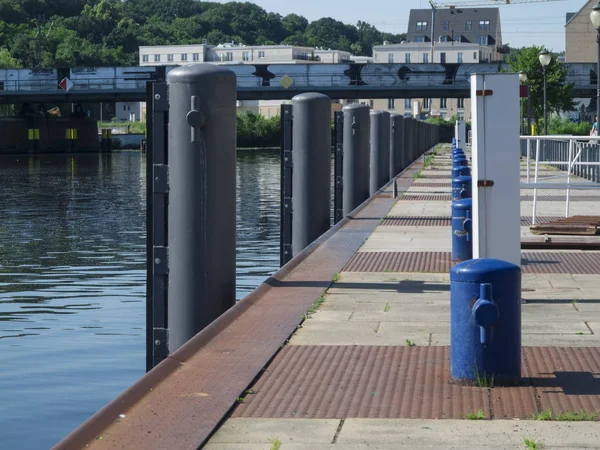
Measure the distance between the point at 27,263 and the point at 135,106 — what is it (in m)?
176

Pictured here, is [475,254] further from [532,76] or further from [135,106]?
[135,106]

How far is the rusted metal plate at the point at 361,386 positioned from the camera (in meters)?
5.30

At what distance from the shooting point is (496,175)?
7289mm

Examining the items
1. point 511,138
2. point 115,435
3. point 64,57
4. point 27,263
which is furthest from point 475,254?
point 64,57

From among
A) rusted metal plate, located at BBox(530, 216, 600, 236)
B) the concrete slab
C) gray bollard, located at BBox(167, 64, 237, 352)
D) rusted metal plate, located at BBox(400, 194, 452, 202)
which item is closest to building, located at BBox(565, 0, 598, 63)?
rusted metal plate, located at BBox(400, 194, 452, 202)

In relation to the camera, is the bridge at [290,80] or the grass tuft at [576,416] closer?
the grass tuft at [576,416]

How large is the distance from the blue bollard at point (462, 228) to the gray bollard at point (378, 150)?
1118 cm

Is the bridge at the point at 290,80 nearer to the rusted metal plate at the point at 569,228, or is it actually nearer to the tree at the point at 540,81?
the tree at the point at 540,81

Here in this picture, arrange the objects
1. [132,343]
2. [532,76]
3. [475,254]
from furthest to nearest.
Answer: [532,76]
[132,343]
[475,254]

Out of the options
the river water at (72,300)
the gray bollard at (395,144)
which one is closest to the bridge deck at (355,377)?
the river water at (72,300)

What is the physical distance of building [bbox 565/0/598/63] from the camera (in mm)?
113688

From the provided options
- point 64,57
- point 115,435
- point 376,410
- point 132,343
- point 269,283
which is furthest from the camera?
point 64,57

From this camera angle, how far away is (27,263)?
1725 cm

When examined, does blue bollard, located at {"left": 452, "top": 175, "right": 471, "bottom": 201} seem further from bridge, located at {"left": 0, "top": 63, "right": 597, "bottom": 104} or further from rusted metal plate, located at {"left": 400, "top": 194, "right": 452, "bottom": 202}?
bridge, located at {"left": 0, "top": 63, "right": 597, "bottom": 104}
